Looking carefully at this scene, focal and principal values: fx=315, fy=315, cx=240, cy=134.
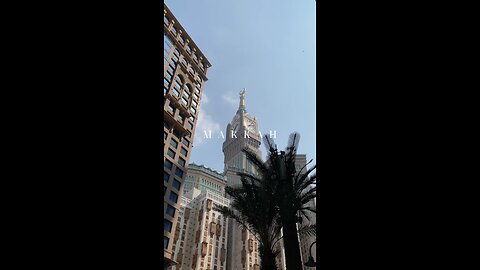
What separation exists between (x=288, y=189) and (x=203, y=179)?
324 ft

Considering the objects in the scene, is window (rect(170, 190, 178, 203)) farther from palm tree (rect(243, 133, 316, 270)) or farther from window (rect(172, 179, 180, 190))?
palm tree (rect(243, 133, 316, 270))

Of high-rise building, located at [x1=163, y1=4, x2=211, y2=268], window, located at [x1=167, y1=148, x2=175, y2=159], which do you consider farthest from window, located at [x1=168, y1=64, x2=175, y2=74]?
window, located at [x1=167, y1=148, x2=175, y2=159]

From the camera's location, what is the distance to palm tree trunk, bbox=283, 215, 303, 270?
1108 cm

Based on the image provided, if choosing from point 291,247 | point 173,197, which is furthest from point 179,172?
point 291,247

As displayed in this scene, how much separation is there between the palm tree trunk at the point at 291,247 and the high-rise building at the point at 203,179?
305ft

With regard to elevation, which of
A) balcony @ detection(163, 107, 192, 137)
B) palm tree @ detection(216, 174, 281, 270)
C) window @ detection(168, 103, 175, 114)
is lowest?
palm tree @ detection(216, 174, 281, 270)

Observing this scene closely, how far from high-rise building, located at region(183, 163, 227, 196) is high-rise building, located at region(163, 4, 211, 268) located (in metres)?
54.2
